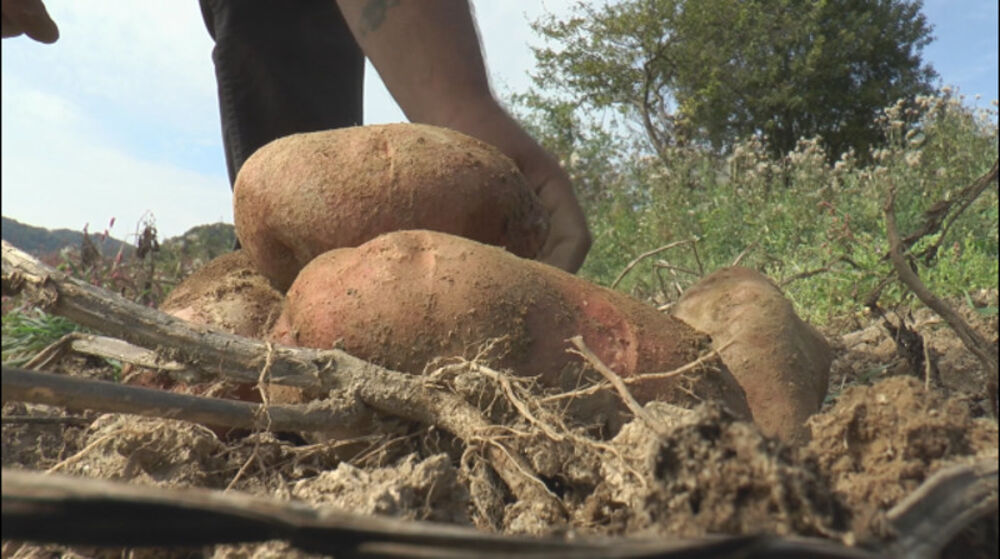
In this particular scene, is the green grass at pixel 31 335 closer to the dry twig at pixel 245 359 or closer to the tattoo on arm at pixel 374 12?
the tattoo on arm at pixel 374 12

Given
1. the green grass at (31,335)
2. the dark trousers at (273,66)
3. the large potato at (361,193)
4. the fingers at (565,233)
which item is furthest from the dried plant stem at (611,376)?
the dark trousers at (273,66)

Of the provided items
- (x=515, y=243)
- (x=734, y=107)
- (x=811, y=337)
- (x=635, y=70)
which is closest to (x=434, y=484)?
(x=515, y=243)

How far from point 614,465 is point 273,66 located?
10.8 feet

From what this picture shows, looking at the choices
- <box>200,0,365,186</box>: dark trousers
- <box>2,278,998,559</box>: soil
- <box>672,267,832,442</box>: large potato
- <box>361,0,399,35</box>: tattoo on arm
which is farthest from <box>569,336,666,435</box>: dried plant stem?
<box>200,0,365,186</box>: dark trousers

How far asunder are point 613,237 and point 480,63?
5060mm

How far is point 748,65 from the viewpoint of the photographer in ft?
10.7

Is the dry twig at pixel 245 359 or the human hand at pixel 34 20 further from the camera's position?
the human hand at pixel 34 20

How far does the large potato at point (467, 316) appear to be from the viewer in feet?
4.80

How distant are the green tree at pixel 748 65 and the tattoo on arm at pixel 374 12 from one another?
30.7 inches

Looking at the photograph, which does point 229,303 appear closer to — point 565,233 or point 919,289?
point 565,233

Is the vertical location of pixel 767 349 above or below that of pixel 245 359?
above

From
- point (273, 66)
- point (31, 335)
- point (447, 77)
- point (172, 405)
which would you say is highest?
point (273, 66)

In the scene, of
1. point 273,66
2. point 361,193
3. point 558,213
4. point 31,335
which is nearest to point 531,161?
point 558,213

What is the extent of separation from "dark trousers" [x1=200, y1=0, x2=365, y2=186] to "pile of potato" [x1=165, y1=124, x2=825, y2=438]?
2129 millimetres
